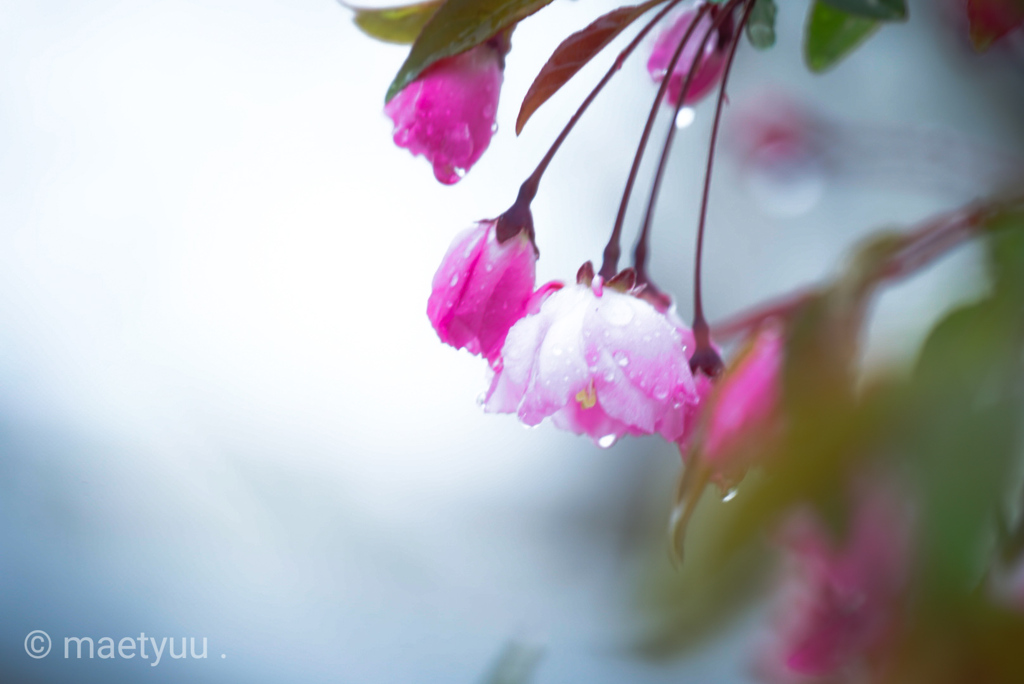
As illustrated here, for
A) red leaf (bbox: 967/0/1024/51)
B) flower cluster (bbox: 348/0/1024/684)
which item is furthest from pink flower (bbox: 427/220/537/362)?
red leaf (bbox: 967/0/1024/51)

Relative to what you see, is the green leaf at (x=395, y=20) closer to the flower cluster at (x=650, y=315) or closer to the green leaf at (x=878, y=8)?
the flower cluster at (x=650, y=315)

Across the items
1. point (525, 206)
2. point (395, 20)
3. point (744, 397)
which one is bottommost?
point (744, 397)

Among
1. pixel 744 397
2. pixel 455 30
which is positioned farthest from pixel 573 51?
pixel 744 397

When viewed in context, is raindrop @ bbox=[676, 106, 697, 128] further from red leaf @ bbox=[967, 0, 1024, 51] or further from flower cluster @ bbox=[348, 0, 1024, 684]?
red leaf @ bbox=[967, 0, 1024, 51]

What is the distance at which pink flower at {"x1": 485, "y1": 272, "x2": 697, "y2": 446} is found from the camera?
29 centimetres

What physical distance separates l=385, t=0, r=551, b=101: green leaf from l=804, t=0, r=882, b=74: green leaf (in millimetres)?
191

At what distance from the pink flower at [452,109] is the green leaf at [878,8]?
0.15 m

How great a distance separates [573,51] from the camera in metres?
0.31

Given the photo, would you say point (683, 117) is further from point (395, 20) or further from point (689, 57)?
point (395, 20)

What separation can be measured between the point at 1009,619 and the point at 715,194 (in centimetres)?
131

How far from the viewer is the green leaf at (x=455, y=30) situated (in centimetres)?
28

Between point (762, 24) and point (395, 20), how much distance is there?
18 cm

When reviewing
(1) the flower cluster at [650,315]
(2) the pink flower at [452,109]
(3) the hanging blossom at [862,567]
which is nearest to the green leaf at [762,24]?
(1) the flower cluster at [650,315]

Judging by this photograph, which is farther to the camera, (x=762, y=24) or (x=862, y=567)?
(x=762, y=24)
